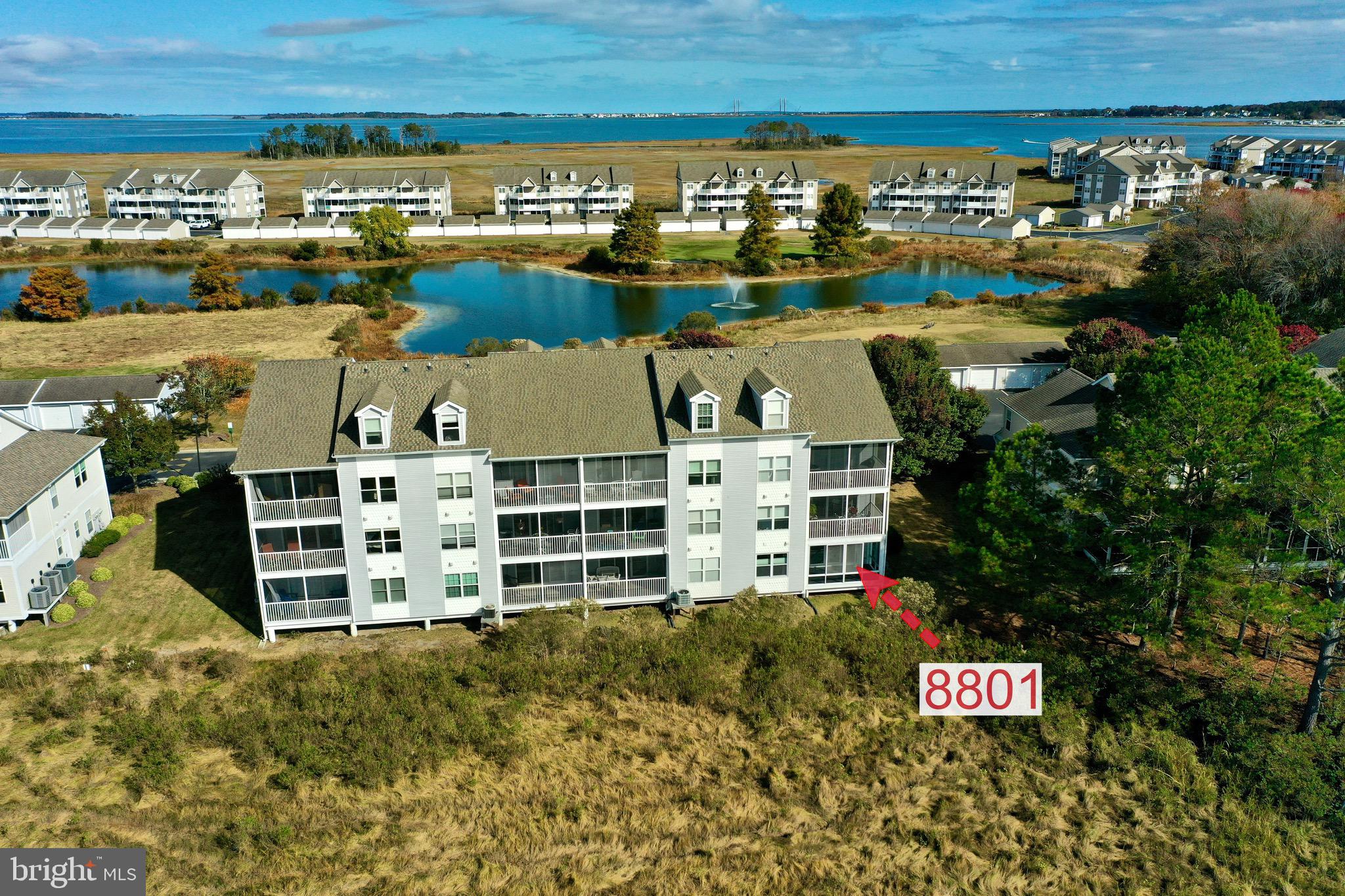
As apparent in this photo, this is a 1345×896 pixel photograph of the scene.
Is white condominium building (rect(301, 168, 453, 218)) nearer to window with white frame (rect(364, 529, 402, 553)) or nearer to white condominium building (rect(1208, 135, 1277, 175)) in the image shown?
window with white frame (rect(364, 529, 402, 553))

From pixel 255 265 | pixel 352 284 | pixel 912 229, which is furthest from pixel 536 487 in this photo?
pixel 912 229

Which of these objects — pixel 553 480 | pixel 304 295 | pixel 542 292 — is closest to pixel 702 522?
pixel 553 480

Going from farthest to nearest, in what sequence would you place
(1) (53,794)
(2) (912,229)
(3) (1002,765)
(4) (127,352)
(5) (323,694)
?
(2) (912,229)
(4) (127,352)
(5) (323,694)
(3) (1002,765)
(1) (53,794)

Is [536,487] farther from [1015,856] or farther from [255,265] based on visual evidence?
[255,265]

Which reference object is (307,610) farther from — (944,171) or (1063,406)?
(944,171)

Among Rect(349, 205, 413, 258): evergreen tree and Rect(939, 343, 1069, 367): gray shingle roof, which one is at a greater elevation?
Rect(349, 205, 413, 258): evergreen tree

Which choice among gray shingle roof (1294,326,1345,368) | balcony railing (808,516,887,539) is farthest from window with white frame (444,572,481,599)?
gray shingle roof (1294,326,1345,368)
